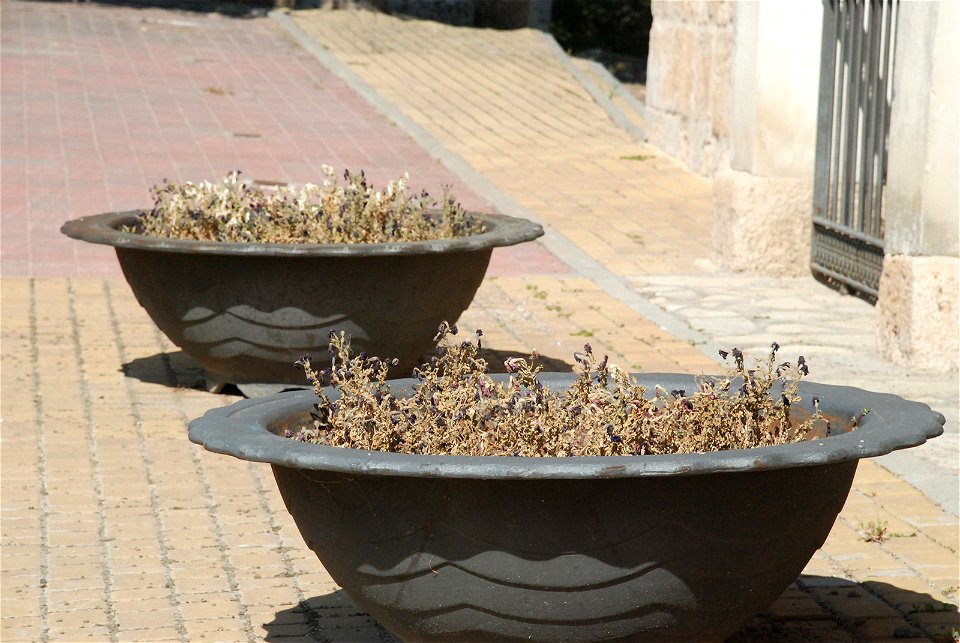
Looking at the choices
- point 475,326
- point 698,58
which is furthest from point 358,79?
point 475,326

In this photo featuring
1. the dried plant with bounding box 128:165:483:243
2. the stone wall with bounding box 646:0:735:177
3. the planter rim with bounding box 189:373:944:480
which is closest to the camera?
the planter rim with bounding box 189:373:944:480

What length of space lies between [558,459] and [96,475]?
3067 millimetres

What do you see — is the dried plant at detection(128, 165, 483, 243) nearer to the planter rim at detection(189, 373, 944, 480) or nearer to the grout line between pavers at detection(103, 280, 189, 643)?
the grout line between pavers at detection(103, 280, 189, 643)

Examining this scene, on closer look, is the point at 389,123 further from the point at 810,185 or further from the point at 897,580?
the point at 897,580

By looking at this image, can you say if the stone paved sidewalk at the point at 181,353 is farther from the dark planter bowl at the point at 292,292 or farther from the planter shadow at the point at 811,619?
the dark planter bowl at the point at 292,292

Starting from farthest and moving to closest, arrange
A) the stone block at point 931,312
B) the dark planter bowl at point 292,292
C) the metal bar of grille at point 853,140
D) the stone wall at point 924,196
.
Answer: the metal bar of grille at point 853,140 → the stone block at point 931,312 → the stone wall at point 924,196 → the dark planter bowl at point 292,292

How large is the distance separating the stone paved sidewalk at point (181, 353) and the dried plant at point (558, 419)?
0.75 m

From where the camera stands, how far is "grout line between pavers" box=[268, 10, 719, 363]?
8.50m

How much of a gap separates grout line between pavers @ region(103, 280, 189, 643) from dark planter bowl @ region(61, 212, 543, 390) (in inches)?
19.5

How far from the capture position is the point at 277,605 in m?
4.45

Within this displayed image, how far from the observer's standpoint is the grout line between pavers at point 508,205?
8500 millimetres

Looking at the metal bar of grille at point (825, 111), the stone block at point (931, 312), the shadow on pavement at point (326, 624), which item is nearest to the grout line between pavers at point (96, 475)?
the shadow on pavement at point (326, 624)

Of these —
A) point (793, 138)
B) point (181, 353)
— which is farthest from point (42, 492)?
point (793, 138)

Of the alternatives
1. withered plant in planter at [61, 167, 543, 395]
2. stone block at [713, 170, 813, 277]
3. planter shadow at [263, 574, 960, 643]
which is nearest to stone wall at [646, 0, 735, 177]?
stone block at [713, 170, 813, 277]
